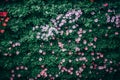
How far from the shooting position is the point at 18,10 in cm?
378

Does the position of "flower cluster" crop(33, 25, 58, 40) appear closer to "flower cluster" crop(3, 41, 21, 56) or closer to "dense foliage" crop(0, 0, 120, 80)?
"dense foliage" crop(0, 0, 120, 80)

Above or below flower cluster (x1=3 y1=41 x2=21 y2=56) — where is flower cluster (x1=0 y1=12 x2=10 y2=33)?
above

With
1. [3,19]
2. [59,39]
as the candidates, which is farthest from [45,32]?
[3,19]

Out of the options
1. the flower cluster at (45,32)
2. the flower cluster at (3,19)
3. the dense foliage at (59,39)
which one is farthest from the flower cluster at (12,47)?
the flower cluster at (45,32)

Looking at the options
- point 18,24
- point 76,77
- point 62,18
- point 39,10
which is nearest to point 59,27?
point 62,18

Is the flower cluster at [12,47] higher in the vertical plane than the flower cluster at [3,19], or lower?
lower

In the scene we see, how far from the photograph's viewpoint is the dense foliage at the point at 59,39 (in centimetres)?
385

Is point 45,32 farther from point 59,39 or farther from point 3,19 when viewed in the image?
point 3,19

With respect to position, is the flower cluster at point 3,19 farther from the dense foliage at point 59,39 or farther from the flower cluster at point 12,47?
the flower cluster at point 12,47

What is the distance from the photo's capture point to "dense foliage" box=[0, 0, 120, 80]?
3850 mm

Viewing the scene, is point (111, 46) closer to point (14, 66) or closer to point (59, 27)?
point (59, 27)

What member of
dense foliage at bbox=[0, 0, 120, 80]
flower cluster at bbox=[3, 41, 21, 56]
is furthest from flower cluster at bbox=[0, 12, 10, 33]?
flower cluster at bbox=[3, 41, 21, 56]

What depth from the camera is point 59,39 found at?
13.0 feet

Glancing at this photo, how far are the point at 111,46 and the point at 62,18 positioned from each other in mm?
1274
